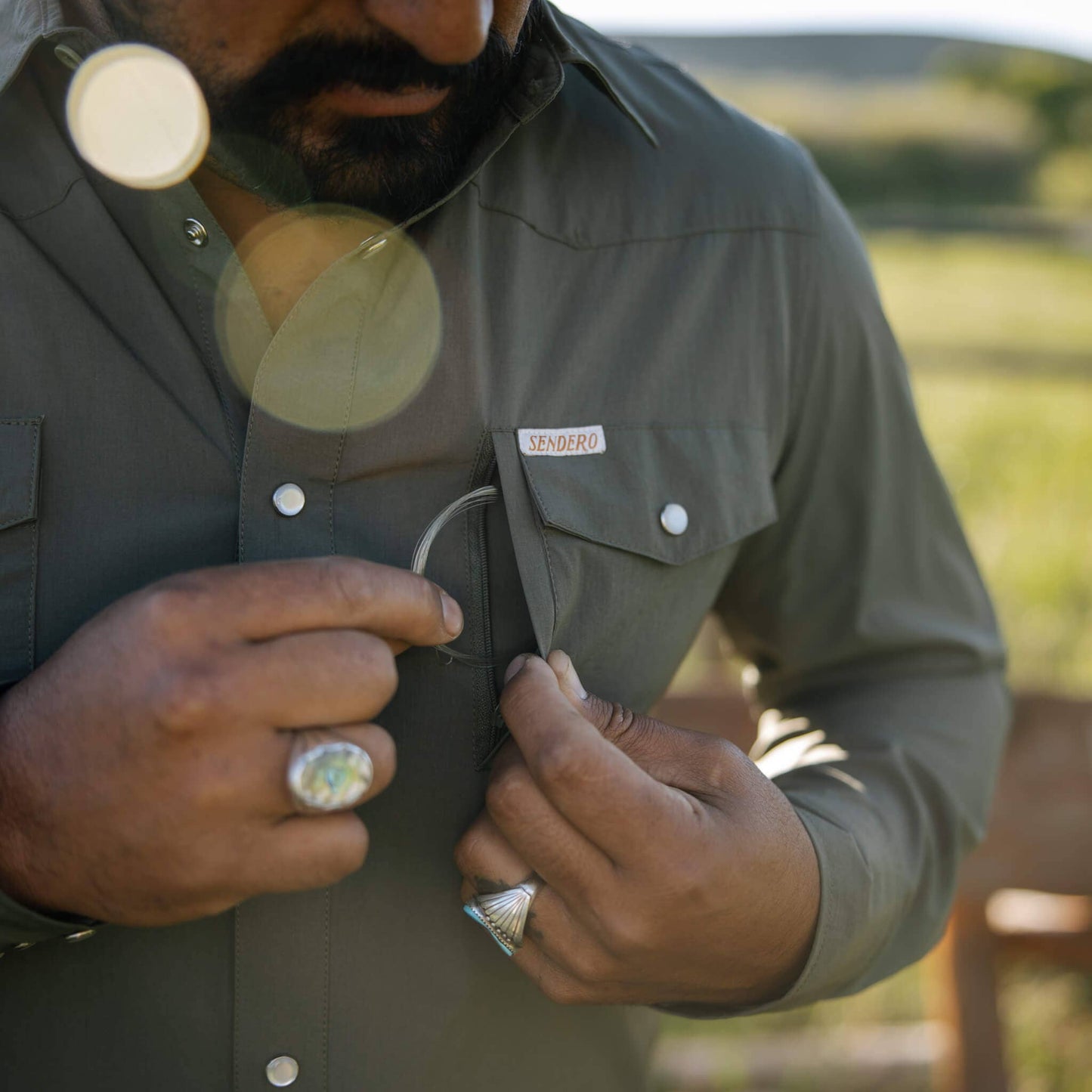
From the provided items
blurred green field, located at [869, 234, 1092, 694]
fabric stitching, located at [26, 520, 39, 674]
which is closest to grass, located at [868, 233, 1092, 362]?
blurred green field, located at [869, 234, 1092, 694]

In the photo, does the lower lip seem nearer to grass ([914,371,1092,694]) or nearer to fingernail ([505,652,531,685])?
fingernail ([505,652,531,685])

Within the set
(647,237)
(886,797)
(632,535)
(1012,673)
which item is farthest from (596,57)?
(1012,673)

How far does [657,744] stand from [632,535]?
1.04ft

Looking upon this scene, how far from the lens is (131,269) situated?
1.31 meters

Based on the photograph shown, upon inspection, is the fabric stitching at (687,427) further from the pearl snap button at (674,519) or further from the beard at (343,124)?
the beard at (343,124)

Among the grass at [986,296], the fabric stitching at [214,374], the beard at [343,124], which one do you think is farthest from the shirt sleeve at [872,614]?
the grass at [986,296]

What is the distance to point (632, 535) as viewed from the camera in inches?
59.7

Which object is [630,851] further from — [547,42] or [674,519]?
[547,42]

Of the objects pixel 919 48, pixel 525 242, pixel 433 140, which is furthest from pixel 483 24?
pixel 919 48

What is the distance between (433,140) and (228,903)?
0.91 m

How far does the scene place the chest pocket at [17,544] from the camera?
126 centimetres

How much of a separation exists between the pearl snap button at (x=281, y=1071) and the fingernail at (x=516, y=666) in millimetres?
526

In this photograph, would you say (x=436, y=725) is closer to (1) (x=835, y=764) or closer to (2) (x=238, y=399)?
(2) (x=238, y=399)

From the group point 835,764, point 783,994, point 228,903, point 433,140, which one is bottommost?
point 783,994
